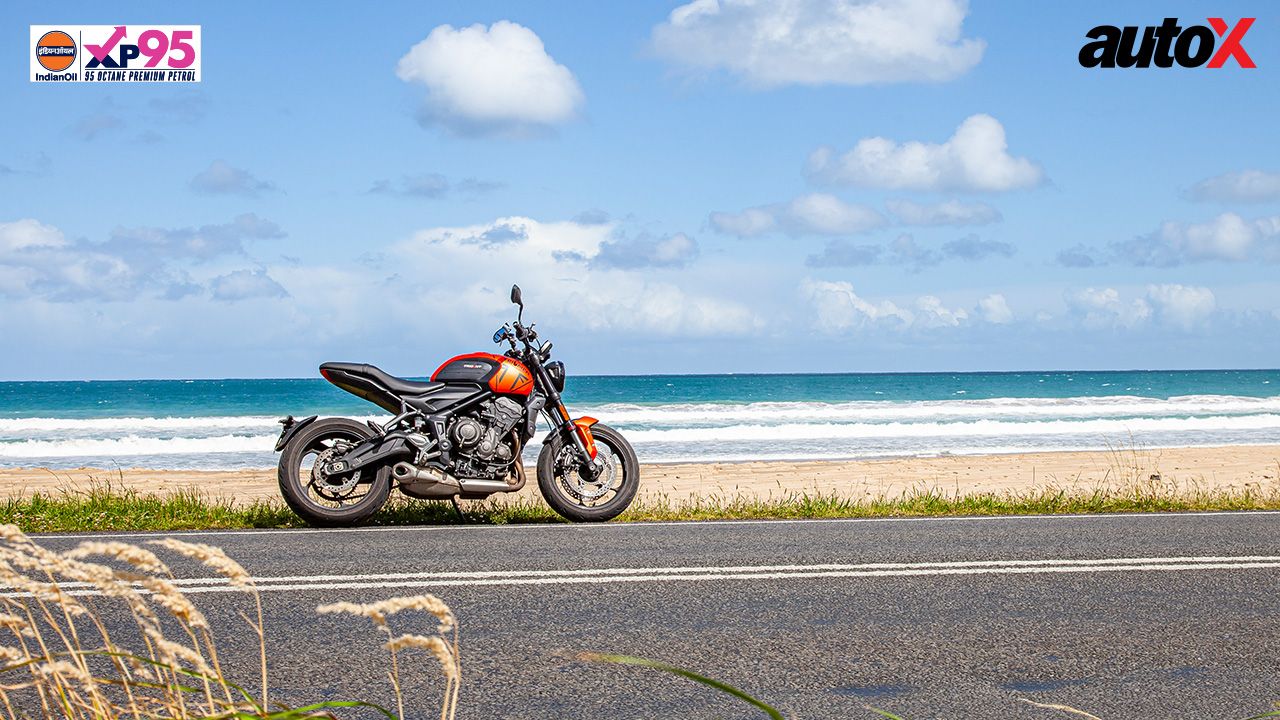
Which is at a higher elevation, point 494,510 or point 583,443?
point 583,443

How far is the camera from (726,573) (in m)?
6.95

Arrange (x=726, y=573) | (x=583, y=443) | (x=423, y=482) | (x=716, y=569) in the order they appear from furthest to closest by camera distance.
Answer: (x=583, y=443) → (x=423, y=482) → (x=716, y=569) → (x=726, y=573)

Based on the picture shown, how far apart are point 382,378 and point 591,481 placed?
1990 mm

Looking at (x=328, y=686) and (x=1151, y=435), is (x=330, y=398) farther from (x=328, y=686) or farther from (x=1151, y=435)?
(x=328, y=686)

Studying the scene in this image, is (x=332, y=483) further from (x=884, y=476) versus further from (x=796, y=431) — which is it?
(x=796, y=431)

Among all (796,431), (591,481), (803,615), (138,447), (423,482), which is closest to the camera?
(803,615)

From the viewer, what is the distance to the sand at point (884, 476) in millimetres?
15875

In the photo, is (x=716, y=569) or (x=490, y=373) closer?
(x=716, y=569)

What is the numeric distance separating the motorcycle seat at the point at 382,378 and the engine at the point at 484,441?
0.39 meters

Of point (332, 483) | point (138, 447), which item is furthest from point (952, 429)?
point (332, 483)

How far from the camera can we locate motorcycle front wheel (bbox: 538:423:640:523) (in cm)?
966

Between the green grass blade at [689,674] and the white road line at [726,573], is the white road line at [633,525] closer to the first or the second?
the white road line at [726,573]

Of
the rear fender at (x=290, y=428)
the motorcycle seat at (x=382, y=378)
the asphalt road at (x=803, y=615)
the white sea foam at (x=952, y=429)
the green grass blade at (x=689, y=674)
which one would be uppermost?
the motorcycle seat at (x=382, y=378)

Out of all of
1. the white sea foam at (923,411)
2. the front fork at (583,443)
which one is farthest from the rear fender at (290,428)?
the white sea foam at (923,411)
